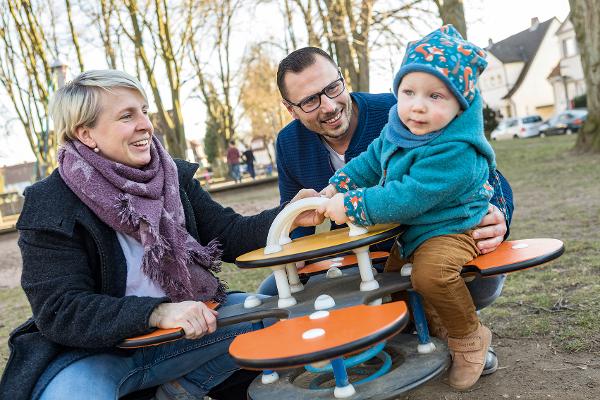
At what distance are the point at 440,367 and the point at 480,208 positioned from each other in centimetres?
59

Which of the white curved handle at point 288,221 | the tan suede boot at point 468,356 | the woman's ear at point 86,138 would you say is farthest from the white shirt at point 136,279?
the tan suede boot at point 468,356

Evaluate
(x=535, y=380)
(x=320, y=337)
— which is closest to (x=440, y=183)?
(x=320, y=337)

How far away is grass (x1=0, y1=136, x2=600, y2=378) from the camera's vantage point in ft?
11.0

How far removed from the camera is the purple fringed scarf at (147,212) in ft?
7.86

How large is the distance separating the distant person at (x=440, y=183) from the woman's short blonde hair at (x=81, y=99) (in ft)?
3.21

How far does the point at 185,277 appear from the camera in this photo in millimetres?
2490

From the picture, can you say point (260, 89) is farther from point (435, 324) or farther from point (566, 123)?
point (435, 324)

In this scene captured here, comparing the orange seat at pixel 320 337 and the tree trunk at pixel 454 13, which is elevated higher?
the tree trunk at pixel 454 13

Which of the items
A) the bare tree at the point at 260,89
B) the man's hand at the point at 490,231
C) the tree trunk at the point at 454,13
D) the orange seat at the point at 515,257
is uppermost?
the bare tree at the point at 260,89

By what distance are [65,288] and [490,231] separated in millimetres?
1552

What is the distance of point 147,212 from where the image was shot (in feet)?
7.93

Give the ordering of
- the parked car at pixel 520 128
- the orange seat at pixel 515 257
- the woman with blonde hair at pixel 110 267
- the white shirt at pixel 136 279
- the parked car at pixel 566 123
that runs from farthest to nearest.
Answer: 1. the parked car at pixel 520 128
2. the parked car at pixel 566 123
3. the white shirt at pixel 136 279
4. the woman with blonde hair at pixel 110 267
5. the orange seat at pixel 515 257

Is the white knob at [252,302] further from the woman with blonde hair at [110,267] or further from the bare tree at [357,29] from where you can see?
the bare tree at [357,29]

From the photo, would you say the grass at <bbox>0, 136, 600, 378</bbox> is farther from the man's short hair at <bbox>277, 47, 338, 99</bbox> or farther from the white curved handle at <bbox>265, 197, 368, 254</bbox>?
the man's short hair at <bbox>277, 47, 338, 99</bbox>
